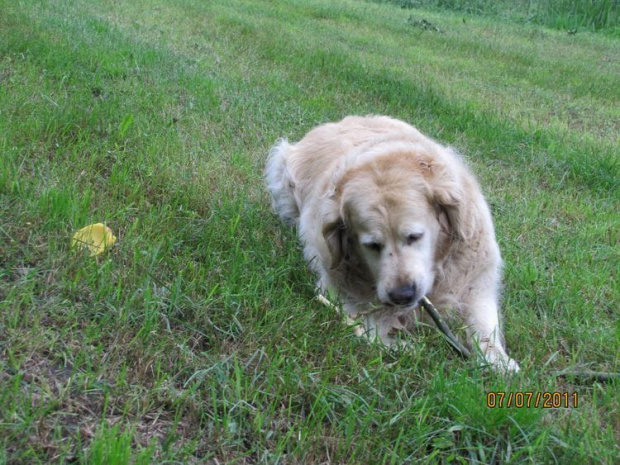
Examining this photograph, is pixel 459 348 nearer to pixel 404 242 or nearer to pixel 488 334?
pixel 488 334

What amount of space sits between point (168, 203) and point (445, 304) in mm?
1647

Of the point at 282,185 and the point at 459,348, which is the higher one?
the point at 459,348

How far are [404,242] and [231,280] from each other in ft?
2.65

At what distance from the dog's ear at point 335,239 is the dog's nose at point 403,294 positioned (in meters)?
0.49

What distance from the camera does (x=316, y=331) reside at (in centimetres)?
260

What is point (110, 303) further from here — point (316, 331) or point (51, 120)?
Result: point (51, 120)

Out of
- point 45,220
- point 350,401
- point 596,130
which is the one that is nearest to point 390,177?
point 350,401

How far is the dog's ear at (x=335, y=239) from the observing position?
302 cm

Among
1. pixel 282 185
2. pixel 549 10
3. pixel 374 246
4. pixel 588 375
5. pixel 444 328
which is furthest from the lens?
pixel 549 10

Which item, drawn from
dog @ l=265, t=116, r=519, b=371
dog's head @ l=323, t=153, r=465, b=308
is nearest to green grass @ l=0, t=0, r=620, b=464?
dog @ l=265, t=116, r=519, b=371
